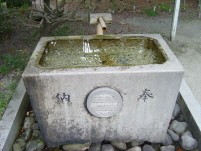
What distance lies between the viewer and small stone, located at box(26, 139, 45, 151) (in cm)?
247

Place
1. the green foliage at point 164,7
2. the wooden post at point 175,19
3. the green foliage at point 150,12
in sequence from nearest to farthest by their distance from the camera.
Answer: the wooden post at point 175,19 < the green foliage at point 150,12 < the green foliage at point 164,7

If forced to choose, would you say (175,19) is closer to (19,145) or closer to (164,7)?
(164,7)

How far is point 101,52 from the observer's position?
2773 mm

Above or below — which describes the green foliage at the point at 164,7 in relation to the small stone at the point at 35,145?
above

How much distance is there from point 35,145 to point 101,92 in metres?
0.87

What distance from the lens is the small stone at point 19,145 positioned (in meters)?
2.48

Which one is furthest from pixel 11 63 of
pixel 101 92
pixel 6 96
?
pixel 101 92

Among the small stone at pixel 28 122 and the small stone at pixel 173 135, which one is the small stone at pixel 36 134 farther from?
the small stone at pixel 173 135

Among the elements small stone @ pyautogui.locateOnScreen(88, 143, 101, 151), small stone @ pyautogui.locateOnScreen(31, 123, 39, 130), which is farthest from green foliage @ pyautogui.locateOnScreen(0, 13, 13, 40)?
small stone @ pyautogui.locateOnScreen(88, 143, 101, 151)

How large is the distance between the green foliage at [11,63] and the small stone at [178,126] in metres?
2.04

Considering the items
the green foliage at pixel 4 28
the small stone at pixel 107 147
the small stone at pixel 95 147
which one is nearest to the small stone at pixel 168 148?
the small stone at pixel 107 147

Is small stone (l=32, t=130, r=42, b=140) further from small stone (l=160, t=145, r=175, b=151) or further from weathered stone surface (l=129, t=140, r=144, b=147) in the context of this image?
small stone (l=160, t=145, r=175, b=151)

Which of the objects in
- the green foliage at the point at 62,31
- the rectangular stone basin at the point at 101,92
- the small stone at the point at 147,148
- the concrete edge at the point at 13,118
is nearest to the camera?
the rectangular stone basin at the point at 101,92

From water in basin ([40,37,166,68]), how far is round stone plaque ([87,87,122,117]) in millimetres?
449
